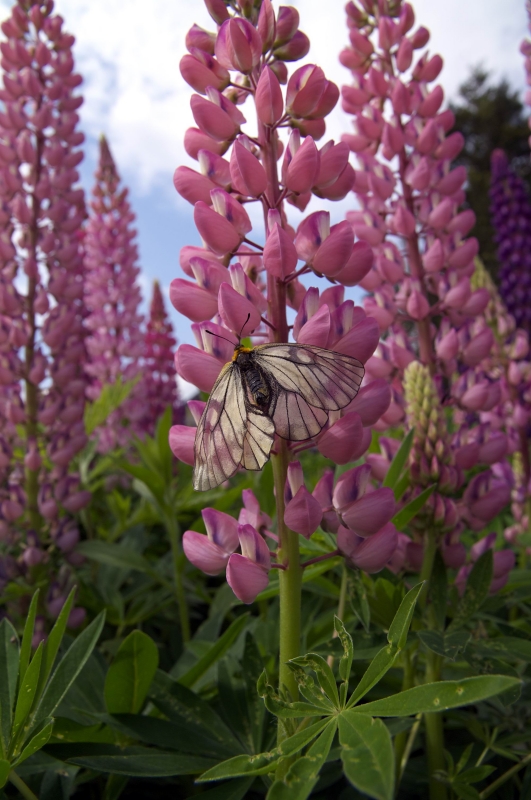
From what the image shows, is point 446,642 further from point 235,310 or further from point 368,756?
point 235,310

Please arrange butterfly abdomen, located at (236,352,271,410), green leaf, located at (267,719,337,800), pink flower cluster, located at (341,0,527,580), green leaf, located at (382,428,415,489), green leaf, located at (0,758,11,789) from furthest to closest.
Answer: pink flower cluster, located at (341,0,527,580)
green leaf, located at (382,428,415,489)
butterfly abdomen, located at (236,352,271,410)
green leaf, located at (0,758,11,789)
green leaf, located at (267,719,337,800)

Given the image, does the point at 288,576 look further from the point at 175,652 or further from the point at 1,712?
the point at 175,652

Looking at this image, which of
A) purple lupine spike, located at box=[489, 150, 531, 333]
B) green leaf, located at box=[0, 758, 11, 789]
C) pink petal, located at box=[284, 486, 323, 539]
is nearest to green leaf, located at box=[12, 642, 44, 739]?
green leaf, located at box=[0, 758, 11, 789]

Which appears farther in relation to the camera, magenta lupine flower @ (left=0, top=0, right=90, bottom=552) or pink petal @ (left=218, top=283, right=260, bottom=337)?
magenta lupine flower @ (left=0, top=0, right=90, bottom=552)

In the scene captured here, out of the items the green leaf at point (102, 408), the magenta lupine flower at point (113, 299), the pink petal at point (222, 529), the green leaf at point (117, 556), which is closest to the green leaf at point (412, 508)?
the pink petal at point (222, 529)

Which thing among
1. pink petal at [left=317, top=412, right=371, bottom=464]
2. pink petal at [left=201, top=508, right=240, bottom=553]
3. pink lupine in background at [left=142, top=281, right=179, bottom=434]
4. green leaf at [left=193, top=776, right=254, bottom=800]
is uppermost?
pink lupine in background at [left=142, top=281, right=179, bottom=434]

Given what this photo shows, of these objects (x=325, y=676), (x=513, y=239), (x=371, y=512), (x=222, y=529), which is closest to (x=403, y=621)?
(x=325, y=676)

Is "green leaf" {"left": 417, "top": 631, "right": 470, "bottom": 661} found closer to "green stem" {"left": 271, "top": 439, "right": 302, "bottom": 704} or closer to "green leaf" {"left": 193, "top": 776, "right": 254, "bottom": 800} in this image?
"green stem" {"left": 271, "top": 439, "right": 302, "bottom": 704}
